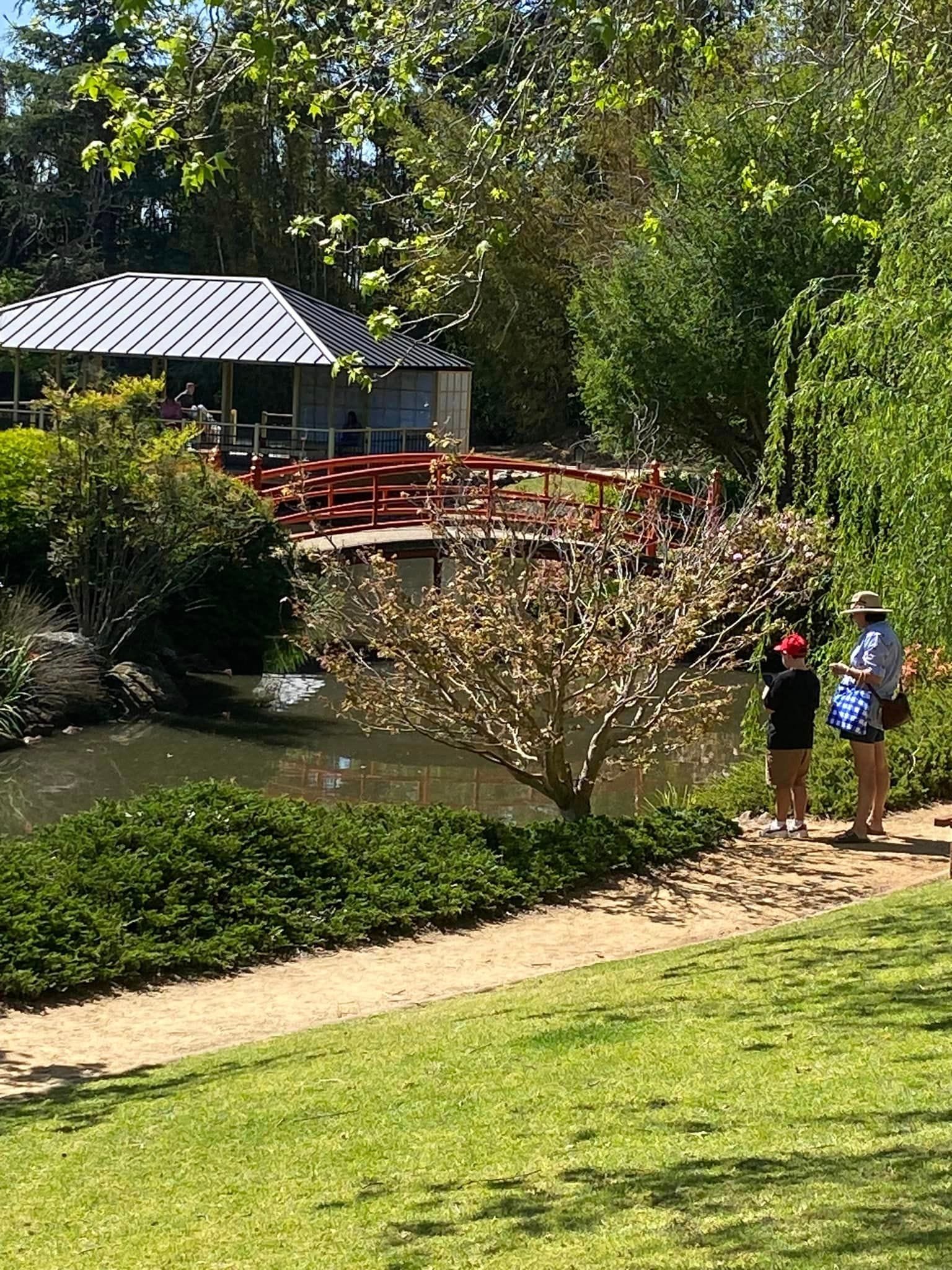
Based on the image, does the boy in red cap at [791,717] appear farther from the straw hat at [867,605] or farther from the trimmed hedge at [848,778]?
the trimmed hedge at [848,778]

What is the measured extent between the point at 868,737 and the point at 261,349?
23.7 metres

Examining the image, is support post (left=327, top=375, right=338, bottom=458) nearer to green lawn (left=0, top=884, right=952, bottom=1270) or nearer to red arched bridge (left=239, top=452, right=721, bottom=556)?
red arched bridge (left=239, top=452, right=721, bottom=556)

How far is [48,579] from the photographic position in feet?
73.5

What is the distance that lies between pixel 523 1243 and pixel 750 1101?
4.65ft

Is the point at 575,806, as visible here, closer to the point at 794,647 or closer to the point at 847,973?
the point at 794,647

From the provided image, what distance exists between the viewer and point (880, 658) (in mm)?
11320

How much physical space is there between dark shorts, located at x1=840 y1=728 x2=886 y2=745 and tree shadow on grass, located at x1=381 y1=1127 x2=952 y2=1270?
6.45 meters

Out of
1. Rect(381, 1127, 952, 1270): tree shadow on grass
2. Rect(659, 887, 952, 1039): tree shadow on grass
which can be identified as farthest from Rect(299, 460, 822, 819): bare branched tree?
Rect(381, 1127, 952, 1270): tree shadow on grass

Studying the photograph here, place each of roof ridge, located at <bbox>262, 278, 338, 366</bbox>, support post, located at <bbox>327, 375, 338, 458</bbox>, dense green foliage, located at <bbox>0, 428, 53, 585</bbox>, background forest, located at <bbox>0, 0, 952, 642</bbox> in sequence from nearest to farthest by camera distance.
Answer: background forest, located at <bbox>0, 0, 952, 642</bbox>
dense green foliage, located at <bbox>0, 428, 53, 585</bbox>
roof ridge, located at <bbox>262, 278, 338, 366</bbox>
support post, located at <bbox>327, 375, 338, 458</bbox>

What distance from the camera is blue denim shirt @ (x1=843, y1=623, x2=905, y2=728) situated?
11312 millimetres

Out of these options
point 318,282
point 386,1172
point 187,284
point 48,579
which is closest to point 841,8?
point 386,1172

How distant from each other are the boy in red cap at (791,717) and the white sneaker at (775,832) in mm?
19

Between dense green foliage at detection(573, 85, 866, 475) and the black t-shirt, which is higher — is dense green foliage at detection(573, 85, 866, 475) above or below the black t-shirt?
above

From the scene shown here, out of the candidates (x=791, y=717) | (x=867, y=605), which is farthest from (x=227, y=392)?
(x=867, y=605)
